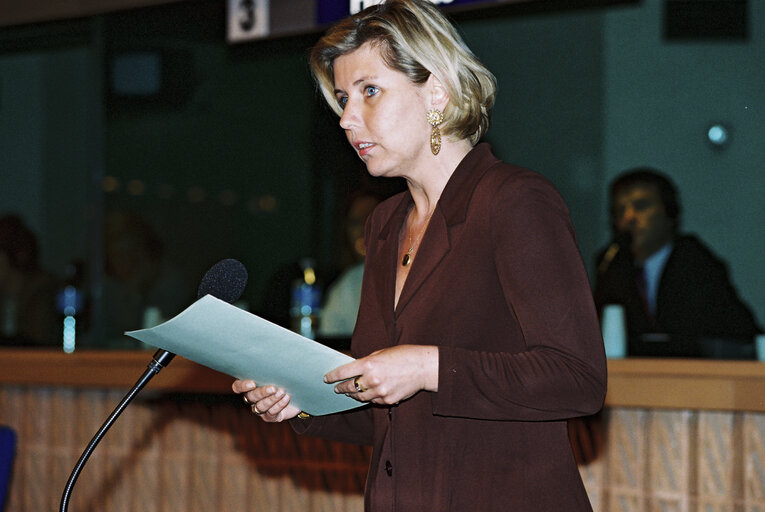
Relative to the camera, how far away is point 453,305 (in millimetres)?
1357

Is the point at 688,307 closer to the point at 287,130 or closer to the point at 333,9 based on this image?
the point at 333,9

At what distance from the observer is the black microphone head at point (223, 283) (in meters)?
1.41

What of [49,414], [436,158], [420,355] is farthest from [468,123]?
[49,414]

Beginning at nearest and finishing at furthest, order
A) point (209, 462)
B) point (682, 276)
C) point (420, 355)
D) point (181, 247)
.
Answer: point (420, 355) → point (209, 462) → point (682, 276) → point (181, 247)

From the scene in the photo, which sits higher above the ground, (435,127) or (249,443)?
(435,127)

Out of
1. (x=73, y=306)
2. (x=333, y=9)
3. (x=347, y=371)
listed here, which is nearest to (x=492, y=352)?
(x=347, y=371)

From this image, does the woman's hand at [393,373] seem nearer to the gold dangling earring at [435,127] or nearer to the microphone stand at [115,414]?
the microphone stand at [115,414]

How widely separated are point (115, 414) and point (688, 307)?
162 inches

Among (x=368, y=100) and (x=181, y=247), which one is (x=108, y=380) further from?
(x=181, y=247)

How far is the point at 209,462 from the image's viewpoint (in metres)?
3.69

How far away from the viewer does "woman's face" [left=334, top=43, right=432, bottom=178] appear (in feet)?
4.77

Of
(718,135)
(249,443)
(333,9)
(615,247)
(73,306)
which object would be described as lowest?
(249,443)

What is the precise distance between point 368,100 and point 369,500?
0.60m

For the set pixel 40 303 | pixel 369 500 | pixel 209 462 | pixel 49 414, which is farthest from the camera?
pixel 40 303
